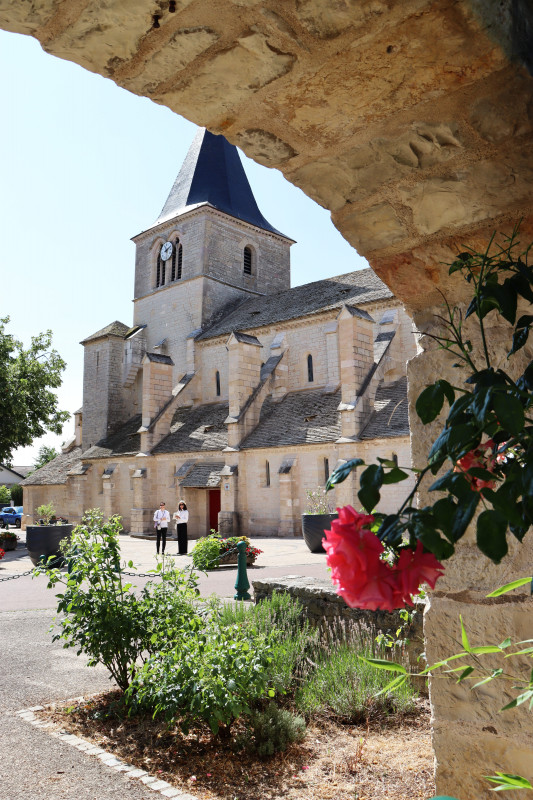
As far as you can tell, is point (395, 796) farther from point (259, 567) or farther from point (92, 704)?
point (259, 567)

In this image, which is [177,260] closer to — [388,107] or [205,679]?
[205,679]

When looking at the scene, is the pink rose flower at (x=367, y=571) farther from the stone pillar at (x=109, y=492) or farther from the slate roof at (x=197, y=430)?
the stone pillar at (x=109, y=492)

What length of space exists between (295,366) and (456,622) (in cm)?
2540

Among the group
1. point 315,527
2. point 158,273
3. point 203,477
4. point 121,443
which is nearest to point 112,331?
point 158,273

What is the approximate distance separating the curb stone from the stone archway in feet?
6.12

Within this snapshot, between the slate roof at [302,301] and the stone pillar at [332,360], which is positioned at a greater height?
the slate roof at [302,301]

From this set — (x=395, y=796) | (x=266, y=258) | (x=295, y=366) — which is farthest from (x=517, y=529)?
(x=266, y=258)

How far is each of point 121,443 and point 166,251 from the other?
39.7 feet

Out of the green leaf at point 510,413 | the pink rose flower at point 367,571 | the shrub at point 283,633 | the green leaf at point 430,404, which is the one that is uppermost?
the green leaf at point 430,404

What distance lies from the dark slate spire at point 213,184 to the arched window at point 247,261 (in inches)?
64.9

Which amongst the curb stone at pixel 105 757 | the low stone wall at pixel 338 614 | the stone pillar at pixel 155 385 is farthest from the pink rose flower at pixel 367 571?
the stone pillar at pixel 155 385

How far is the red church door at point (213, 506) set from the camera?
26484mm

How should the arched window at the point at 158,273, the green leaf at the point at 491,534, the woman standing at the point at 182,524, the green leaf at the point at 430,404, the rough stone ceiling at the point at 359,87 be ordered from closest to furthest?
the green leaf at the point at 491,534 < the green leaf at the point at 430,404 < the rough stone ceiling at the point at 359,87 < the woman standing at the point at 182,524 < the arched window at the point at 158,273

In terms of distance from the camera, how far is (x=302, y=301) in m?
29.3
